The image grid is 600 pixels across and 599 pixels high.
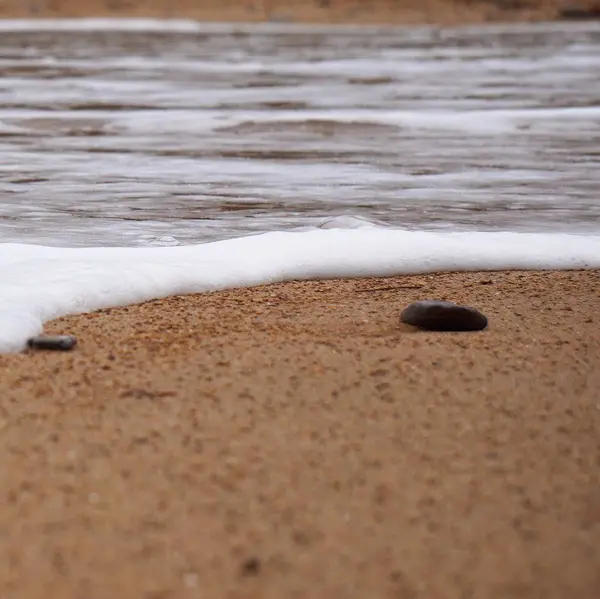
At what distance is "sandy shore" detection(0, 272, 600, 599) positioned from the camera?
1447mm

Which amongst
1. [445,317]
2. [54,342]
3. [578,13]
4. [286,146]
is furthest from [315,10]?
[54,342]

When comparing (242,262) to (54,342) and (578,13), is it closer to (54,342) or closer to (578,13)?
(54,342)

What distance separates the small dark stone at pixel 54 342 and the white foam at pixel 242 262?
74mm

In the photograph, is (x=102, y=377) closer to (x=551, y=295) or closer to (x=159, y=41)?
(x=551, y=295)

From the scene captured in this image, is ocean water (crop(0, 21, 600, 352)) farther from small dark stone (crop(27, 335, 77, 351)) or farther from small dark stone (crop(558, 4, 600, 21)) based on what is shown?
small dark stone (crop(558, 4, 600, 21))

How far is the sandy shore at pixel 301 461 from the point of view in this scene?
1447mm

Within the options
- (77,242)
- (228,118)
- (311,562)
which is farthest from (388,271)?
(228,118)

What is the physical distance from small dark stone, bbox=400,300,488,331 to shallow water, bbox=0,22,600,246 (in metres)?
1.32

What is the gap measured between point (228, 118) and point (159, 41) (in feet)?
37.7

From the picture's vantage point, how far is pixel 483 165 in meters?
5.64

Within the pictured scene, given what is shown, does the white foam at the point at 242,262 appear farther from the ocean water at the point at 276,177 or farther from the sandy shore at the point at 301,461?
the sandy shore at the point at 301,461

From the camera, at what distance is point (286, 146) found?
6320mm

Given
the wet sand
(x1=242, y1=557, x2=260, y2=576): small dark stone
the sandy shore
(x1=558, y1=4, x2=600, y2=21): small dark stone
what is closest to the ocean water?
the sandy shore

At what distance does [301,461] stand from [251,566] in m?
0.32
